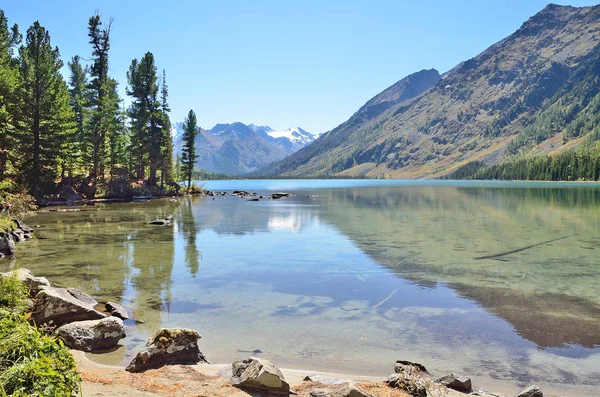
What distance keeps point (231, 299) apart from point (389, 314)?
7.27 metres

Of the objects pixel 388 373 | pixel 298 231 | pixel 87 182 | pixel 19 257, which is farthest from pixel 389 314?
pixel 87 182

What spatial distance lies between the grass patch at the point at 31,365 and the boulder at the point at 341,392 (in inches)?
198

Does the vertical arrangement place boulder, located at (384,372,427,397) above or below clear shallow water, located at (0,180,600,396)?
above

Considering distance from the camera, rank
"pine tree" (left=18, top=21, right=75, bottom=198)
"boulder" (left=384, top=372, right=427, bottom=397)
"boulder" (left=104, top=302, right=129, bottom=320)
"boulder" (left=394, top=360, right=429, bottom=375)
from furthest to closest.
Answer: "pine tree" (left=18, top=21, right=75, bottom=198)
"boulder" (left=104, top=302, right=129, bottom=320)
"boulder" (left=394, top=360, right=429, bottom=375)
"boulder" (left=384, top=372, right=427, bottom=397)

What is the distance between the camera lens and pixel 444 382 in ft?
36.0

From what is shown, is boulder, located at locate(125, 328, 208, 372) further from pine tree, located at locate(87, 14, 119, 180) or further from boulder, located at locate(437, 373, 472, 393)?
pine tree, located at locate(87, 14, 119, 180)

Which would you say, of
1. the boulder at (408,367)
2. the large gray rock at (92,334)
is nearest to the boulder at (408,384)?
the boulder at (408,367)

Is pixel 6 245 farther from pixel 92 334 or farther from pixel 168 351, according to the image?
pixel 168 351

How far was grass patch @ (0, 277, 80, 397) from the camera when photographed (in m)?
5.53

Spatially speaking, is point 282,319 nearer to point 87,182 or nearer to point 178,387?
point 178,387

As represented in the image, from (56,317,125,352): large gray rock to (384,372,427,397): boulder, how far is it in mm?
8783

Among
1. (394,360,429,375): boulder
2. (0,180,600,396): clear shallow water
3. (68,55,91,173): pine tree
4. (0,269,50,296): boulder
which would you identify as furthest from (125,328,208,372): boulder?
(68,55,91,173): pine tree

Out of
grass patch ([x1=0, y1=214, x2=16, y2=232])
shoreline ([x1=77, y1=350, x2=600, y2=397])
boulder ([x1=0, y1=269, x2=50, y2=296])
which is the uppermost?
grass patch ([x1=0, y1=214, x2=16, y2=232])

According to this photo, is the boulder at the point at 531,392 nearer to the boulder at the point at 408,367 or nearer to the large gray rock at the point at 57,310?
the boulder at the point at 408,367
